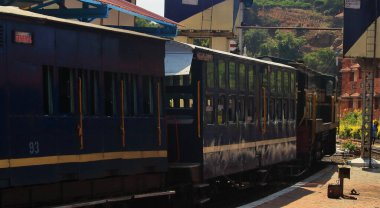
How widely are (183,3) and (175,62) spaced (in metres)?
28.9

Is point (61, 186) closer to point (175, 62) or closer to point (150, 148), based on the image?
point (150, 148)

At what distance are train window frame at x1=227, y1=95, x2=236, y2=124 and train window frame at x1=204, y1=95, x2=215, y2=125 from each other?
904 mm

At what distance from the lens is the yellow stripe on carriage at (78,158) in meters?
7.54

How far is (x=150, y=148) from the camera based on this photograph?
33.4 ft

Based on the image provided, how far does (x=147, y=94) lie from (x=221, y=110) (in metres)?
3.20

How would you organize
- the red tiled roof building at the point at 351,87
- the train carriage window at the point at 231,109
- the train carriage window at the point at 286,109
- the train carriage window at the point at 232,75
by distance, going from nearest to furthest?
the train carriage window at the point at 232,75 → the train carriage window at the point at 231,109 → the train carriage window at the point at 286,109 → the red tiled roof building at the point at 351,87

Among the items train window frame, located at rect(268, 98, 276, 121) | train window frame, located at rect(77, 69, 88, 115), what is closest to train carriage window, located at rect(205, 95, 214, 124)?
train window frame, located at rect(77, 69, 88, 115)

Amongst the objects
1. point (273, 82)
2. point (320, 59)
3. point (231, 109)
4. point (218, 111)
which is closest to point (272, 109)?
point (273, 82)

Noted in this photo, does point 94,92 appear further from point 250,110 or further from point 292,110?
point 292,110

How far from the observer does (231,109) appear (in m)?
13.7

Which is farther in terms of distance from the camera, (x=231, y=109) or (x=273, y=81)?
(x=273, y=81)

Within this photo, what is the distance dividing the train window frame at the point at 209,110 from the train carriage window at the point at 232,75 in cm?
103

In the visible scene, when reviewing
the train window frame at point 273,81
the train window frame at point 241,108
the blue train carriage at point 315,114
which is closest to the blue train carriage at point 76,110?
the train window frame at point 241,108

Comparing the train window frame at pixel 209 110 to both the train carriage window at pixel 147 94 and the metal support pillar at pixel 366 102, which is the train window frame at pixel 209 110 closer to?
the train carriage window at pixel 147 94
